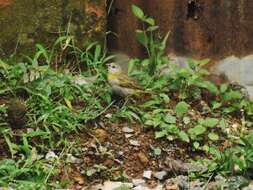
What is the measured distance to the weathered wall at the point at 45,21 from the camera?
13.1 feet

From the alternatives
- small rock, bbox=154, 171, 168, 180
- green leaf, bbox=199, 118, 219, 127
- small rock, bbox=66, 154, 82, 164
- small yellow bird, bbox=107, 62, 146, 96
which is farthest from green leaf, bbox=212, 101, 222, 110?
small rock, bbox=66, 154, 82, 164

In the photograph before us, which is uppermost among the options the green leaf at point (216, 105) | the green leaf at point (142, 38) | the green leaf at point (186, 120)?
the green leaf at point (142, 38)

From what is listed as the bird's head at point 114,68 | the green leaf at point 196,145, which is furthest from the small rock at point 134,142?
the bird's head at point 114,68

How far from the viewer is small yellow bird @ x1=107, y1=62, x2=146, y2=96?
399cm

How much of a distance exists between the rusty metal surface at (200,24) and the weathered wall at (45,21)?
0.17 meters

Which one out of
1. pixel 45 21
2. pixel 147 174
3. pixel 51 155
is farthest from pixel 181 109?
pixel 45 21

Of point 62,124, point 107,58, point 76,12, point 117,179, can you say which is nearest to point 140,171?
point 117,179

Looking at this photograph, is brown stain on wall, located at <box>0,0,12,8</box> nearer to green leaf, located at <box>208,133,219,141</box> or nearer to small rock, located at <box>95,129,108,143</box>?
small rock, located at <box>95,129,108,143</box>

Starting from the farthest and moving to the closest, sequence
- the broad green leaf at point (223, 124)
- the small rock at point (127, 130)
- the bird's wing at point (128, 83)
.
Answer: the bird's wing at point (128, 83) → the broad green leaf at point (223, 124) → the small rock at point (127, 130)

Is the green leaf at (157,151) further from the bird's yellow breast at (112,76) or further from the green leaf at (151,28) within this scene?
the green leaf at (151,28)

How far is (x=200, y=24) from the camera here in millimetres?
4188

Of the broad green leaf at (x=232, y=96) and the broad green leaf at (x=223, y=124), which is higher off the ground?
the broad green leaf at (x=232, y=96)

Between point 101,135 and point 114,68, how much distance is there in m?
0.59

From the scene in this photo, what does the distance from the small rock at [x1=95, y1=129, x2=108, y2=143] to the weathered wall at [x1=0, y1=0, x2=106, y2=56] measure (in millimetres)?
622
